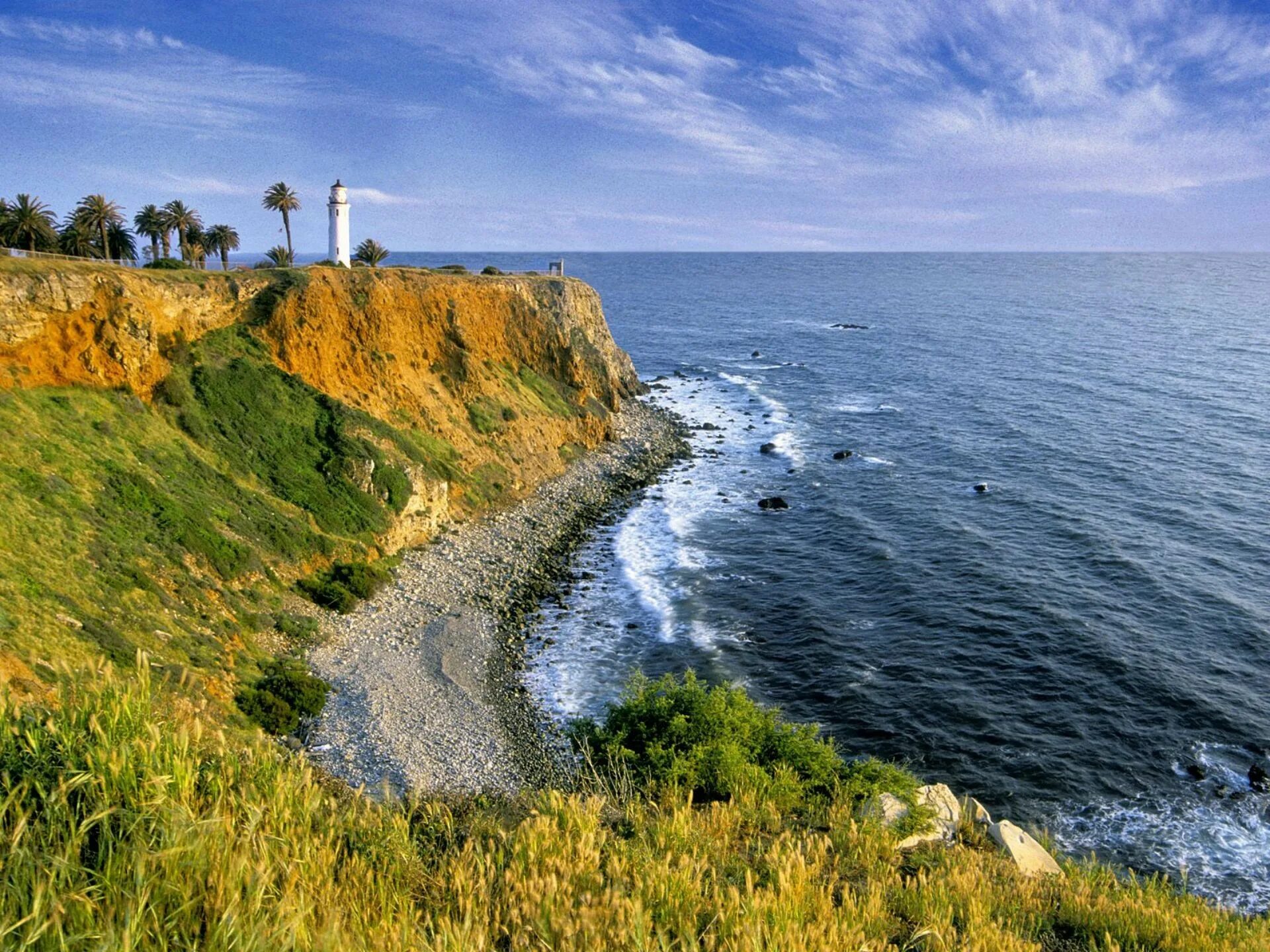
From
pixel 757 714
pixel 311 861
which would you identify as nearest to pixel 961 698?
pixel 757 714

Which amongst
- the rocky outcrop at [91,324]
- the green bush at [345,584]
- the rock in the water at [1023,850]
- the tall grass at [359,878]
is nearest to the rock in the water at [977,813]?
the rock in the water at [1023,850]

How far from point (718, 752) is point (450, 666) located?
15723mm

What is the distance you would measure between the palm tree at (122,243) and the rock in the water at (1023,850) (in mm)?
62437

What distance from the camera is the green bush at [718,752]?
789 inches

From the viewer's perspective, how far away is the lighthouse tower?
65.7 m

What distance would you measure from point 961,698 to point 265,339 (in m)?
41.7

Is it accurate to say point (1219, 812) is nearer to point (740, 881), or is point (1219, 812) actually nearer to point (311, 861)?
point (740, 881)

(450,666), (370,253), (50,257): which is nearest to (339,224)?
(370,253)

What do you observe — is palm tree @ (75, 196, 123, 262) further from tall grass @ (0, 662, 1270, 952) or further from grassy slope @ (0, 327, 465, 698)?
tall grass @ (0, 662, 1270, 952)

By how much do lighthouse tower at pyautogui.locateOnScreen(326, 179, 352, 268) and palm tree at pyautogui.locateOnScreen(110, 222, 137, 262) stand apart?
1461 cm

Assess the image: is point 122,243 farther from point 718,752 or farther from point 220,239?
point 718,752

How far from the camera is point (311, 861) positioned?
7609 millimetres

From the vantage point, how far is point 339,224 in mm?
66312

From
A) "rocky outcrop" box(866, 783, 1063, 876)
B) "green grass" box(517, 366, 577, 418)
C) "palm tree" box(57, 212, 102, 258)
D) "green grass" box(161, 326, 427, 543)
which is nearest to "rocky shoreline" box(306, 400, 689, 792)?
"green grass" box(161, 326, 427, 543)
